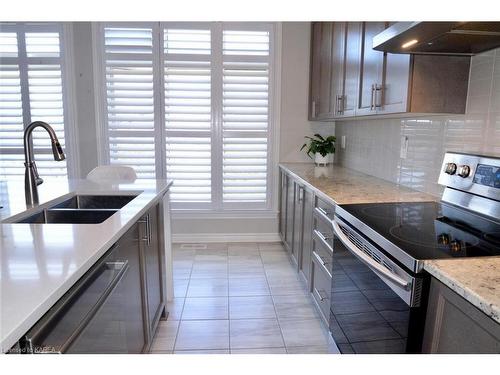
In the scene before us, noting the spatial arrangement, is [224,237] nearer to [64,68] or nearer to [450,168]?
[64,68]

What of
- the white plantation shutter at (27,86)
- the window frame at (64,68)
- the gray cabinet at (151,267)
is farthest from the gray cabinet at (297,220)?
the white plantation shutter at (27,86)

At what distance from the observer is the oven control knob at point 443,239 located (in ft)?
3.93

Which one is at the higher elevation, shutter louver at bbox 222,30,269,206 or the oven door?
shutter louver at bbox 222,30,269,206

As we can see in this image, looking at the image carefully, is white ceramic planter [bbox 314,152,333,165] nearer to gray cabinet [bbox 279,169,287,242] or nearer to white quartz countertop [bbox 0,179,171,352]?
gray cabinet [bbox 279,169,287,242]

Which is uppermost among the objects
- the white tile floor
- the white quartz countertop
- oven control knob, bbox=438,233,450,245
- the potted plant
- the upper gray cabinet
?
the upper gray cabinet

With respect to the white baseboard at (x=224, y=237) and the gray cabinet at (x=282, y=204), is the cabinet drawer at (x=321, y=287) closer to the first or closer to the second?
the gray cabinet at (x=282, y=204)

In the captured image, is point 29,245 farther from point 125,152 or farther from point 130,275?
point 125,152

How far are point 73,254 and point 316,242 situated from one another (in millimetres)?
1557

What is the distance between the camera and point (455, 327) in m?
0.90

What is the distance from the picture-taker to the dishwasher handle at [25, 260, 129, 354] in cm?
77

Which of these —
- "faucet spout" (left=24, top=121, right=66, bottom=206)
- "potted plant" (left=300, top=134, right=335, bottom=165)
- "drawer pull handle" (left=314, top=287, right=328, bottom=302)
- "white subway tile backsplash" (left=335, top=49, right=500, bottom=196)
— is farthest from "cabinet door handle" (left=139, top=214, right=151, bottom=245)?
"potted plant" (left=300, top=134, right=335, bottom=165)

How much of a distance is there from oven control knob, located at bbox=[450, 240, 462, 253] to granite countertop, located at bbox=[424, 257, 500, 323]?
0.08 m

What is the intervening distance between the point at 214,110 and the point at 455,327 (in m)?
3.20

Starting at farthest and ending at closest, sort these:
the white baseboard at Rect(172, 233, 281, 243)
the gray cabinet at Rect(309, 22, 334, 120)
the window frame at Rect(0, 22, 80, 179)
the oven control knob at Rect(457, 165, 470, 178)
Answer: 1. the white baseboard at Rect(172, 233, 281, 243)
2. the window frame at Rect(0, 22, 80, 179)
3. the gray cabinet at Rect(309, 22, 334, 120)
4. the oven control knob at Rect(457, 165, 470, 178)
